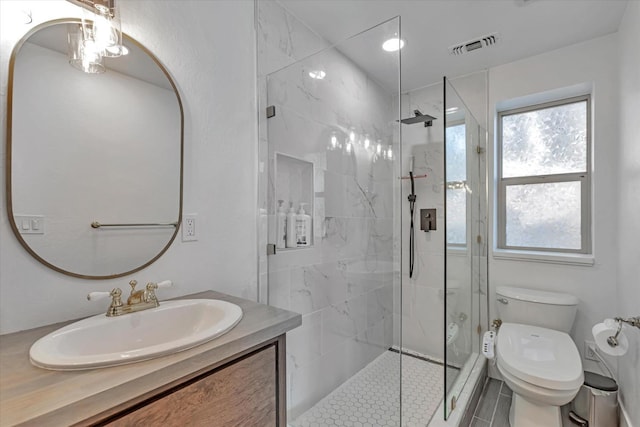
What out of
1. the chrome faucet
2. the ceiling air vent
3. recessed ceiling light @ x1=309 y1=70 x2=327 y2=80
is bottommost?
the chrome faucet

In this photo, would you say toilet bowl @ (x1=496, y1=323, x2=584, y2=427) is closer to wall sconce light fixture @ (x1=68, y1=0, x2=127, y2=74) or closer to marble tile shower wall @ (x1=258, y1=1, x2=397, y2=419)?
marble tile shower wall @ (x1=258, y1=1, x2=397, y2=419)

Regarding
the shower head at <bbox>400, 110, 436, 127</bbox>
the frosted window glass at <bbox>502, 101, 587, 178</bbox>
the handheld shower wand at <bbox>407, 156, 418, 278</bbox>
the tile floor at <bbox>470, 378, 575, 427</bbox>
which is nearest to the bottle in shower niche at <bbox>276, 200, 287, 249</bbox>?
the handheld shower wand at <bbox>407, 156, 418, 278</bbox>

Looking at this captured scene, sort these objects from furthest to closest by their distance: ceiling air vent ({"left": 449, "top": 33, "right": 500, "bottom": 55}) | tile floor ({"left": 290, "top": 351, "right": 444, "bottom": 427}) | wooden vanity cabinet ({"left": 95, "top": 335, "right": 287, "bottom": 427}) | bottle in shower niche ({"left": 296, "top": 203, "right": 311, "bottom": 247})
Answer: ceiling air vent ({"left": 449, "top": 33, "right": 500, "bottom": 55}) < bottle in shower niche ({"left": 296, "top": 203, "right": 311, "bottom": 247}) < tile floor ({"left": 290, "top": 351, "right": 444, "bottom": 427}) < wooden vanity cabinet ({"left": 95, "top": 335, "right": 287, "bottom": 427})

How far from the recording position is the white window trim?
221cm

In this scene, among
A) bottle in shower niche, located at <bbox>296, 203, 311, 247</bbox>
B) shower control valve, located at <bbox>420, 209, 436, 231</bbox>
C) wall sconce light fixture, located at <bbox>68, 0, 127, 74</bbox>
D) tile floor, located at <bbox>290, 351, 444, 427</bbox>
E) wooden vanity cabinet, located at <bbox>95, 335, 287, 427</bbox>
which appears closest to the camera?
wooden vanity cabinet, located at <bbox>95, 335, 287, 427</bbox>

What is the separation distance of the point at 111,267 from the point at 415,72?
2495mm

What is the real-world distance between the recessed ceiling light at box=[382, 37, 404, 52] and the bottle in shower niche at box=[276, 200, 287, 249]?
0.96 m

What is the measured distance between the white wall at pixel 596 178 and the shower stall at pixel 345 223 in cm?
73

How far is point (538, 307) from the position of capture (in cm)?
206

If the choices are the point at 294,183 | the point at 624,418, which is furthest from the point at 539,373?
the point at 294,183

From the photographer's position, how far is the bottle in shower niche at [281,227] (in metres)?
1.66

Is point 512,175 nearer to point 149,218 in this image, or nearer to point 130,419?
point 149,218

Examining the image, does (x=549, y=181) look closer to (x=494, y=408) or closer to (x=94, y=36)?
(x=494, y=408)

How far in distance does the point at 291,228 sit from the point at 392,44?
1081 mm
